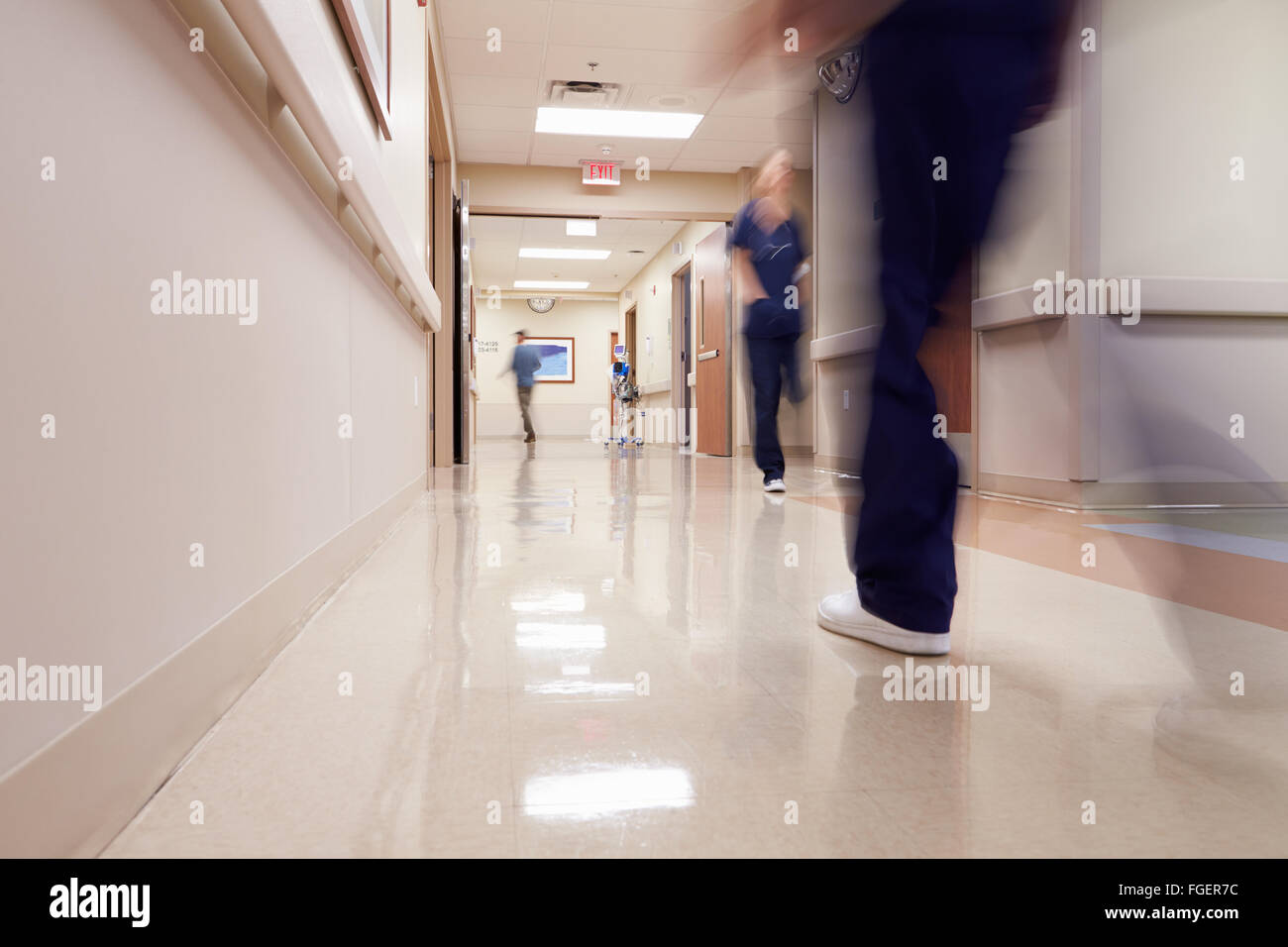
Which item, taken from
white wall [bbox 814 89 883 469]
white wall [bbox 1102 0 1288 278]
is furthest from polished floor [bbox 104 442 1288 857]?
white wall [bbox 814 89 883 469]

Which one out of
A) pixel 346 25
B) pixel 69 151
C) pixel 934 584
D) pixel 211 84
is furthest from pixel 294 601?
pixel 346 25

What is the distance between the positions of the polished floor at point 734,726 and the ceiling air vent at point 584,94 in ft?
16.1

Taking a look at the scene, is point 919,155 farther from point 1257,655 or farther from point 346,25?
point 346,25

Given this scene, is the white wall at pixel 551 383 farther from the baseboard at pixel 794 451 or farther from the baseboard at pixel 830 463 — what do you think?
the baseboard at pixel 830 463

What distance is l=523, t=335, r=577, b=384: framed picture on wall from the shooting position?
1702cm

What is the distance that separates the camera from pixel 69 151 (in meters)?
0.70

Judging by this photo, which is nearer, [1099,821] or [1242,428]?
[1099,821]

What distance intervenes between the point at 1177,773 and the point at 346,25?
1.95m

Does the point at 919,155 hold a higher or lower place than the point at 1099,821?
higher

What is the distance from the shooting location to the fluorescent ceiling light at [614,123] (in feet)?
21.5

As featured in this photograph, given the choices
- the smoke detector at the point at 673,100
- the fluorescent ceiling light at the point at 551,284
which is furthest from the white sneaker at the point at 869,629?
the fluorescent ceiling light at the point at 551,284

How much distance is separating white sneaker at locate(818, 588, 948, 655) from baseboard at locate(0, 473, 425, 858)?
90 centimetres

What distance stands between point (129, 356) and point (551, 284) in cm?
1488

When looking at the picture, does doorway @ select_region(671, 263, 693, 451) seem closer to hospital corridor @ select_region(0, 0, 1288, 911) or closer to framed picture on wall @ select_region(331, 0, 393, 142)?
hospital corridor @ select_region(0, 0, 1288, 911)
